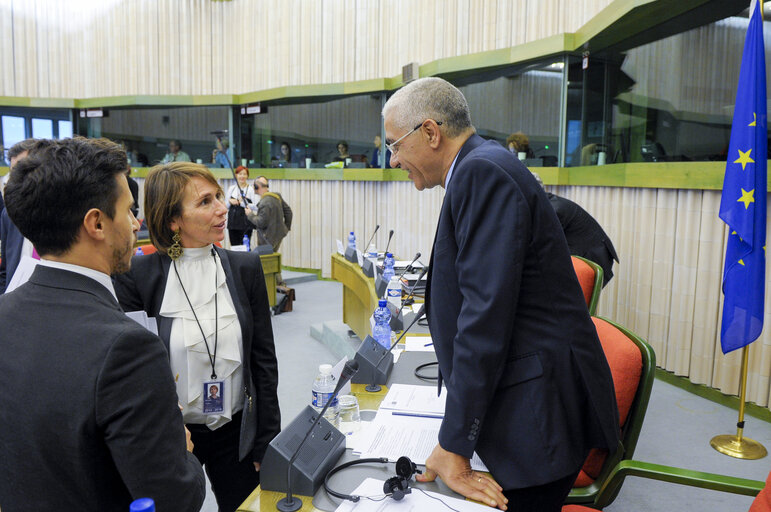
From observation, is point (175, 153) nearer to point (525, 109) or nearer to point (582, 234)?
point (525, 109)

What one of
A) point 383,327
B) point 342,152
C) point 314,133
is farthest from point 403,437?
point 314,133

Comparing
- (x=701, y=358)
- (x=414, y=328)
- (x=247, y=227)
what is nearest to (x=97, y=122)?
(x=247, y=227)

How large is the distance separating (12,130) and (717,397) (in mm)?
12599

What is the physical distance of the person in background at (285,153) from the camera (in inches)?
372

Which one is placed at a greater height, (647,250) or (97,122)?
(97,122)

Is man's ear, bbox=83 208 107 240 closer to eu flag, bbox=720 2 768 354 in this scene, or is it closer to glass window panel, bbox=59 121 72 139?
eu flag, bbox=720 2 768 354

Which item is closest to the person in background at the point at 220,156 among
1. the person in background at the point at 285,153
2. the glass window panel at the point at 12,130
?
the person in background at the point at 285,153

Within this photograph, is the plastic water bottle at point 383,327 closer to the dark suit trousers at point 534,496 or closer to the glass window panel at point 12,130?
the dark suit trousers at point 534,496

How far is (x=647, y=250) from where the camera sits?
4473 millimetres

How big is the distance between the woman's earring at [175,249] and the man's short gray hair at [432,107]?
2.81 feet

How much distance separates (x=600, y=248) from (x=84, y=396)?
372 centimetres

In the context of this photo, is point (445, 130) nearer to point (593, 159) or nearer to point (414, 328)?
point (414, 328)

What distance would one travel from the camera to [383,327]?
8.66ft

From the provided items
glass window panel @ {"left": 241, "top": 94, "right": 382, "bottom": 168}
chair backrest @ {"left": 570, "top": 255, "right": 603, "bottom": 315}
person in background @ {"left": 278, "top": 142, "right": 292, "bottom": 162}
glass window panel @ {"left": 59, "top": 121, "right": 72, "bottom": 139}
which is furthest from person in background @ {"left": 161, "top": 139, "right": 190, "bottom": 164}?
chair backrest @ {"left": 570, "top": 255, "right": 603, "bottom": 315}
